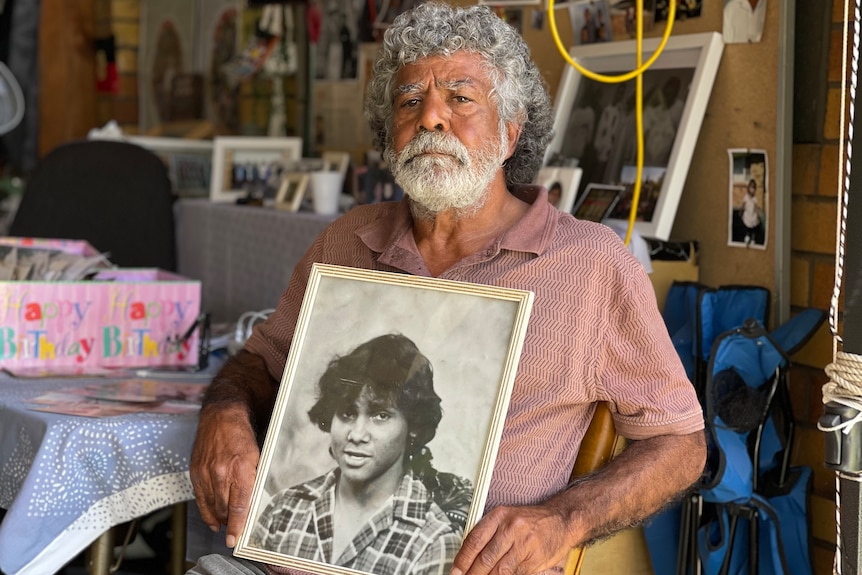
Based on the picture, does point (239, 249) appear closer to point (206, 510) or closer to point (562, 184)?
point (562, 184)

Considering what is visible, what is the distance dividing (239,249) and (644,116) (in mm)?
1547

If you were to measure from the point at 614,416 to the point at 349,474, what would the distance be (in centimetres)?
42

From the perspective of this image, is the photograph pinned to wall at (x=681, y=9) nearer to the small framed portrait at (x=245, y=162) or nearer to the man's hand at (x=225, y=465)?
the man's hand at (x=225, y=465)

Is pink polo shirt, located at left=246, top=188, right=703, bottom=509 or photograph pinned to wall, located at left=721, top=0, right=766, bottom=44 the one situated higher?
photograph pinned to wall, located at left=721, top=0, right=766, bottom=44

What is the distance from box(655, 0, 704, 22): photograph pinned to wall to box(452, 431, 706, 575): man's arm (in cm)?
106

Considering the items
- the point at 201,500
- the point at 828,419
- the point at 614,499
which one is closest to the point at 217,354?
the point at 201,500

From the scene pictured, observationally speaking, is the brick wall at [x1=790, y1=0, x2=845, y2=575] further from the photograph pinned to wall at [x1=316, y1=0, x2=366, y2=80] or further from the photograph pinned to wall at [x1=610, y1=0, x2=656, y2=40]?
the photograph pinned to wall at [x1=316, y1=0, x2=366, y2=80]

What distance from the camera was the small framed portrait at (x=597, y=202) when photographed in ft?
7.76

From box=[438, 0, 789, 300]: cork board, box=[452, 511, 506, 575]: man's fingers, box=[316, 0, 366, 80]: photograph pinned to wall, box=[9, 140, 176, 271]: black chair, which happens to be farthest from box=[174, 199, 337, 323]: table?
box=[452, 511, 506, 575]: man's fingers

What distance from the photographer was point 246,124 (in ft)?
14.6

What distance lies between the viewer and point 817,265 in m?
2.10

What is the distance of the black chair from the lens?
3320mm

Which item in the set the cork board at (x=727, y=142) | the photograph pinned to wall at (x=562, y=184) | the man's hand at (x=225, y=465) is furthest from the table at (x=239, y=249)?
the man's hand at (x=225, y=465)

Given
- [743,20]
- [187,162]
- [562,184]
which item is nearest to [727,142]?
[743,20]
